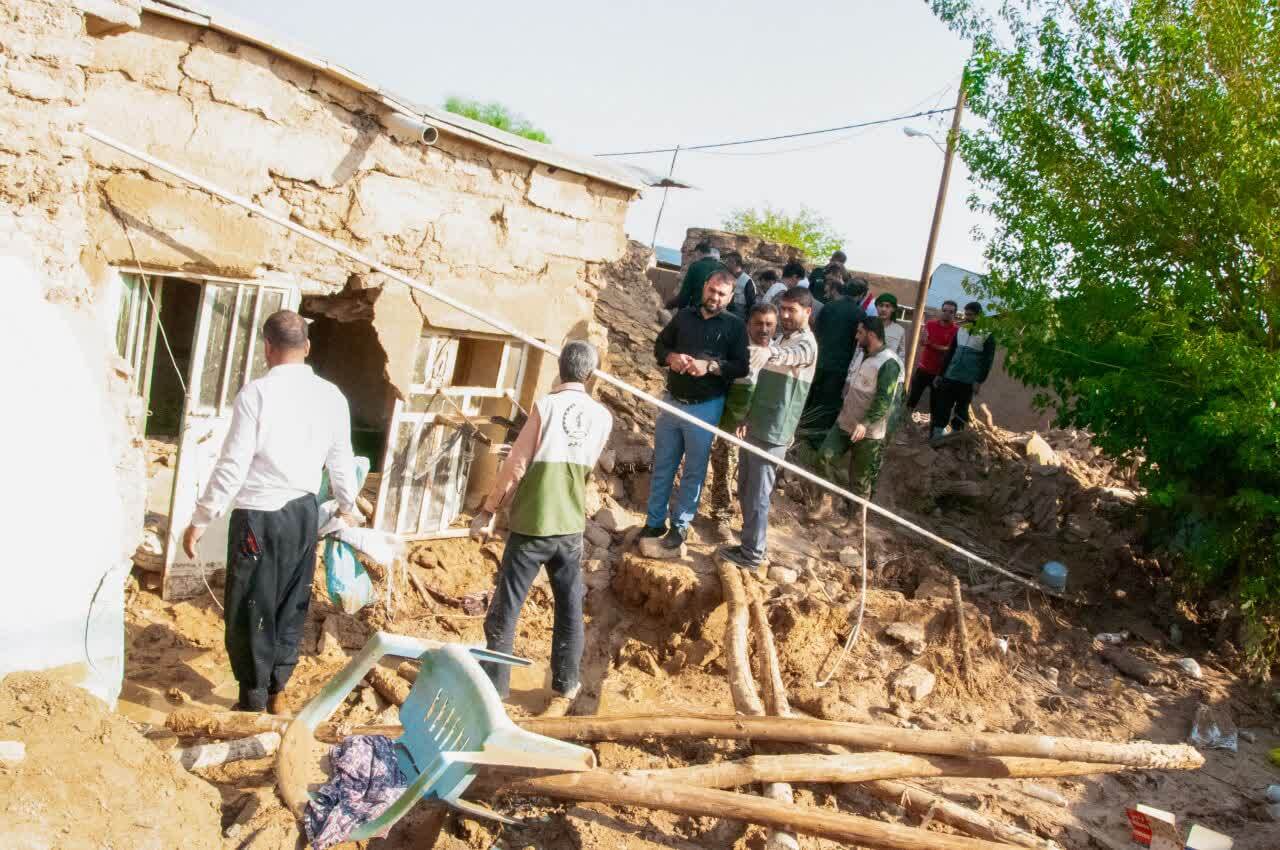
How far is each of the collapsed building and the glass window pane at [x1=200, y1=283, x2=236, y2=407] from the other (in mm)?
11

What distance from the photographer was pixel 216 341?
19.5 feet

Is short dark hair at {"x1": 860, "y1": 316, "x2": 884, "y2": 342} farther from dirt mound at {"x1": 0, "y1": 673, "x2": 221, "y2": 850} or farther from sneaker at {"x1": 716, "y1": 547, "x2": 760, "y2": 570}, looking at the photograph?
dirt mound at {"x1": 0, "y1": 673, "x2": 221, "y2": 850}

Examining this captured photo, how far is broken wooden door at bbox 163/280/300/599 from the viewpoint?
5875mm

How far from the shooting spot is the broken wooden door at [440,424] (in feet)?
23.1

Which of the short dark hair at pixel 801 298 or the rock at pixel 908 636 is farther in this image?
the short dark hair at pixel 801 298

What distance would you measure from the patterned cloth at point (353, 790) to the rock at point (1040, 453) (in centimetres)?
930

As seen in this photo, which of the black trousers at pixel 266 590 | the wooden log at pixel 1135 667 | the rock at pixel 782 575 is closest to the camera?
the black trousers at pixel 266 590

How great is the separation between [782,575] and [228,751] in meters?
4.18

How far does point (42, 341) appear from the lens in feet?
14.9

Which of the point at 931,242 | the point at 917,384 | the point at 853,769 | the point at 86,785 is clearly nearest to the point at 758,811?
the point at 853,769

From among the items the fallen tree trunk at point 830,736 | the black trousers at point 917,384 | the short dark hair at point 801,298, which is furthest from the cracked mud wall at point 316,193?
the black trousers at point 917,384

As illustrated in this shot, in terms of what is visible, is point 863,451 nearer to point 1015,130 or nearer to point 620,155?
point 1015,130

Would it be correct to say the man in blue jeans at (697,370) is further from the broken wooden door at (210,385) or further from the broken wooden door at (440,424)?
the broken wooden door at (210,385)

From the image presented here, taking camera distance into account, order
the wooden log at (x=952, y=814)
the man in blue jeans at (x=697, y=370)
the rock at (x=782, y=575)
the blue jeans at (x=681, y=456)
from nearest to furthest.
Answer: the wooden log at (x=952, y=814) → the man in blue jeans at (x=697, y=370) → the blue jeans at (x=681, y=456) → the rock at (x=782, y=575)
